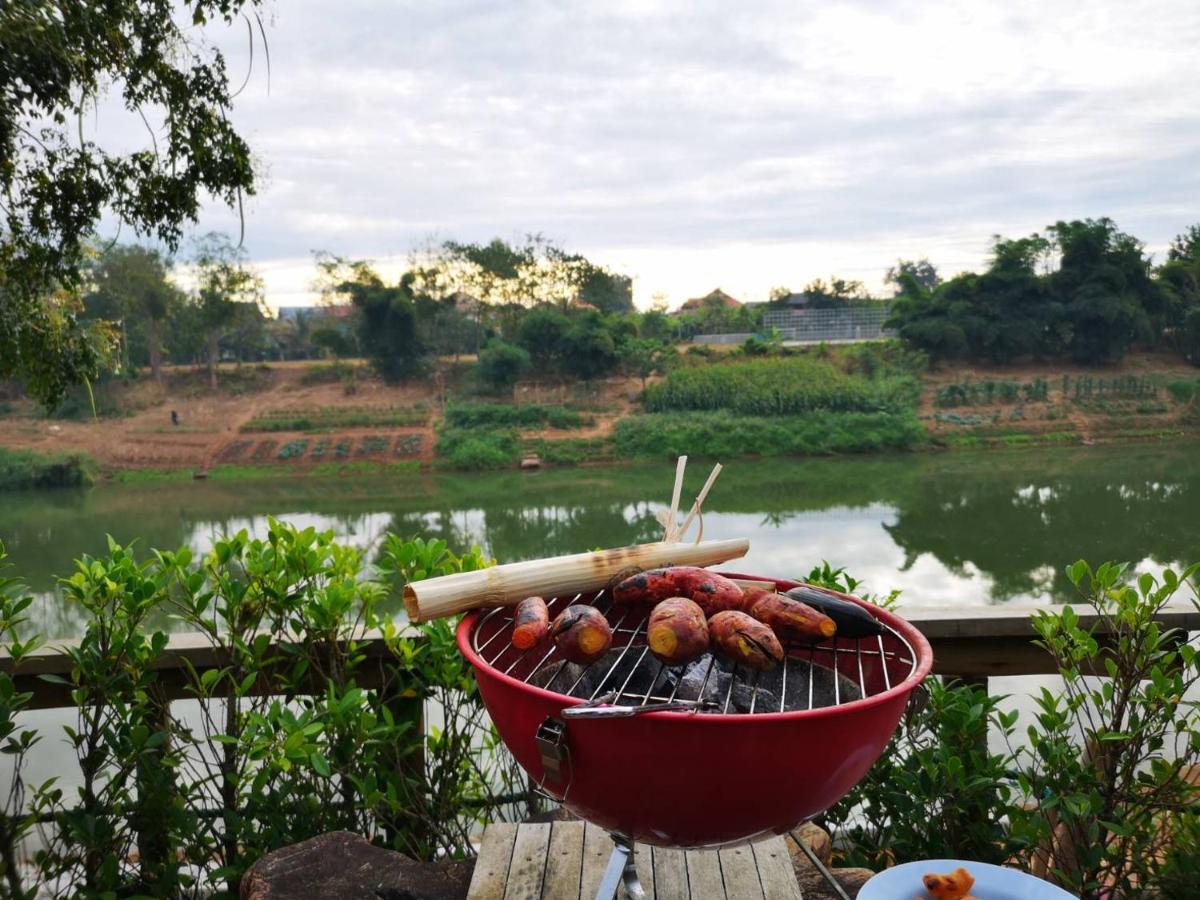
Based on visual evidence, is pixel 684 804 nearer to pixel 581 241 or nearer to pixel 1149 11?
pixel 1149 11

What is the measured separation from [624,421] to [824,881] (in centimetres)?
1972

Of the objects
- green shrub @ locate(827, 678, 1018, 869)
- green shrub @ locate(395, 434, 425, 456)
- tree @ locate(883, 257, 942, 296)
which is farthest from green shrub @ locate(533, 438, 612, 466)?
green shrub @ locate(827, 678, 1018, 869)

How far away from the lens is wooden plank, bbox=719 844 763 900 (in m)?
1.13

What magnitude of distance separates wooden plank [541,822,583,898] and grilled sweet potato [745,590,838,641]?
0.43m

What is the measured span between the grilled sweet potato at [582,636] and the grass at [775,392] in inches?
785

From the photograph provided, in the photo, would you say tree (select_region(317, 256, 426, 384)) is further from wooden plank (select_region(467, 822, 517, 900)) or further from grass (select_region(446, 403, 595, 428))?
wooden plank (select_region(467, 822, 517, 900))

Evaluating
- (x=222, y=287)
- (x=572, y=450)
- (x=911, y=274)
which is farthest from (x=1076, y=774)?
(x=911, y=274)

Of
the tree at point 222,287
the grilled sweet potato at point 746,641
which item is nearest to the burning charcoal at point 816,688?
the grilled sweet potato at point 746,641


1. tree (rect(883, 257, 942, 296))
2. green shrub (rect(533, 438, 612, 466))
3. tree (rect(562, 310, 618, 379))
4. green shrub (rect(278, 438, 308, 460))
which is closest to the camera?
green shrub (rect(533, 438, 612, 466))

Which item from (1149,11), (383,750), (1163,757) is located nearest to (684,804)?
(383,750)

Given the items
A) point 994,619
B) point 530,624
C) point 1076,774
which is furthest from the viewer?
point 994,619

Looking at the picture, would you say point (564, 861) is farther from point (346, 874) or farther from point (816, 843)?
point (816, 843)

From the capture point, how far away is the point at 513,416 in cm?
2148

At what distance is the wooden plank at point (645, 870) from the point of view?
3.70 feet
